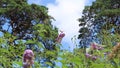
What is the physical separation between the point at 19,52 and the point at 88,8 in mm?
28742

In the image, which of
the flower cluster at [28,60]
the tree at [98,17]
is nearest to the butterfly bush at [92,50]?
the flower cluster at [28,60]

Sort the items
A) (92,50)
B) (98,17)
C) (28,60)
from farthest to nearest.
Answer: (98,17) → (92,50) → (28,60)

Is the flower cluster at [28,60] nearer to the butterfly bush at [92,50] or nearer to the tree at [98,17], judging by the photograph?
the butterfly bush at [92,50]

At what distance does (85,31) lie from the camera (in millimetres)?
31812

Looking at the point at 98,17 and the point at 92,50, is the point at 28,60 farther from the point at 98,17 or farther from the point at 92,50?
the point at 98,17

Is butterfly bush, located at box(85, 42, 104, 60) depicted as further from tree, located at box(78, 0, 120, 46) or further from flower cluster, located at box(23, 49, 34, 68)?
tree, located at box(78, 0, 120, 46)

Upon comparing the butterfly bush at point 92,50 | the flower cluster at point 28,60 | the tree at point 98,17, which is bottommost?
the flower cluster at point 28,60

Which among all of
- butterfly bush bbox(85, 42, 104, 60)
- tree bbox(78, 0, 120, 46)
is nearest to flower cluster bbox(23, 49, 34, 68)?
butterfly bush bbox(85, 42, 104, 60)

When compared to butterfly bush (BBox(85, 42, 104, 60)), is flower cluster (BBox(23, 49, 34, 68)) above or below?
below

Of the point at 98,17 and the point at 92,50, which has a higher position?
the point at 98,17

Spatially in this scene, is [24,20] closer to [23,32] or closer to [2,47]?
[23,32]

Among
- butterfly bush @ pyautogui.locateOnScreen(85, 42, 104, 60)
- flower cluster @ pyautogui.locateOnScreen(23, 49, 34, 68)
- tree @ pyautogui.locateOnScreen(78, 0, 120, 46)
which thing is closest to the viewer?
flower cluster @ pyautogui.locateOnScreen(23, 49, 34, 68)

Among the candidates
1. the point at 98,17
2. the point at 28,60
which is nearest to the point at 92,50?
the point at 28,60

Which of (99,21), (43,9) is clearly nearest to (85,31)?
(99,21)
